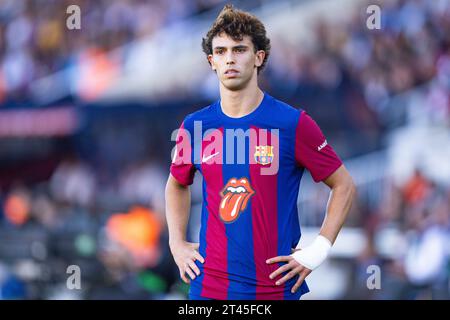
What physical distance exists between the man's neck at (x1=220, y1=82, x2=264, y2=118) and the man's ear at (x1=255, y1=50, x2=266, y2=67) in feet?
0.48

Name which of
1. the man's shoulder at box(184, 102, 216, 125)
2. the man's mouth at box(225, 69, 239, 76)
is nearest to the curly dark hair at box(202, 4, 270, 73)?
the man's mouth at box(225, 69, 239, 76)

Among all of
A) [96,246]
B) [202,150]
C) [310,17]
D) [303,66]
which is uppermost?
[310,17]

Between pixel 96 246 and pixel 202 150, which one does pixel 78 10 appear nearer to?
pixel 96 246

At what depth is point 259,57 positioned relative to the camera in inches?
174

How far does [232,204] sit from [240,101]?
530 mm

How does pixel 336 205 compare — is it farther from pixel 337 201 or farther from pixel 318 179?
pixel 318 179

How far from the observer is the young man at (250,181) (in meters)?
4.24

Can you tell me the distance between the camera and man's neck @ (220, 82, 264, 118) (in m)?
4.33

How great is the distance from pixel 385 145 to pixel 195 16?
2.71 metres

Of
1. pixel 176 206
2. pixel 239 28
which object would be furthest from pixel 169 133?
pixel 239 28

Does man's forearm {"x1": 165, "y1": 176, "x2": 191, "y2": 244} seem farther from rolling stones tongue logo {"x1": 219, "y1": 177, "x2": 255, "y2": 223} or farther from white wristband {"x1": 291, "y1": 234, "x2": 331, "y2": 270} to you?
white wristband {"x1": 291, "y1": 234, "x2": 331, "y2": 270}
